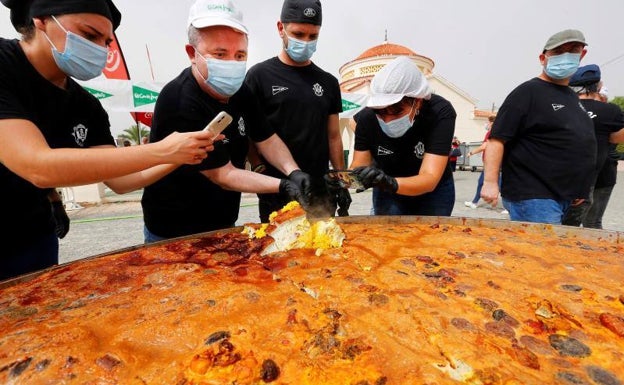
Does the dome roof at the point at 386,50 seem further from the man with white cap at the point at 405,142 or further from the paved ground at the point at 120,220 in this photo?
the man with white cap at the point at 405,142

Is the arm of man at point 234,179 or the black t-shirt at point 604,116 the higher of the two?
the black t-shirt at point 604,116

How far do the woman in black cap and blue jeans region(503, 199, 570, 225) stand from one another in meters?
2.56

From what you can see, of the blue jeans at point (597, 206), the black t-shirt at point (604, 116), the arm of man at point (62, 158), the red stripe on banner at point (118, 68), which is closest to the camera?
the arm of man at point (62, 158)

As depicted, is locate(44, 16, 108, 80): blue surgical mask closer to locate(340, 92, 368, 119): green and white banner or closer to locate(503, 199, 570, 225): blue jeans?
locate(503, 199, 570, 225): blue jeans

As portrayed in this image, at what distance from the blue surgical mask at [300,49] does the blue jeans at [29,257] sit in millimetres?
2156

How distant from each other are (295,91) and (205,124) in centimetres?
104

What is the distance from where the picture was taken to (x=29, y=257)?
178cm

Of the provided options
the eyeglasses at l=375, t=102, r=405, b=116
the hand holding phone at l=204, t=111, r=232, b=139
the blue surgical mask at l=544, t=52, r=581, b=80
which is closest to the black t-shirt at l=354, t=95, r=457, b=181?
the eyeglasses at l=375, t=102, r=405, b=116

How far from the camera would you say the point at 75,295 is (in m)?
1.40

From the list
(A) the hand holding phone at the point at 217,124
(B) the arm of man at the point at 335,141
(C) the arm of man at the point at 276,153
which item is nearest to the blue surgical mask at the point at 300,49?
(B) the arm of man at the point at 335,141


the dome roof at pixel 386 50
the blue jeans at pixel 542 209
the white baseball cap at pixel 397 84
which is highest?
the dome roof at pixel 386 50

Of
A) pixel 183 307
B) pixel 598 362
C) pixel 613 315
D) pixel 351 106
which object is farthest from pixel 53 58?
pixel 351 106

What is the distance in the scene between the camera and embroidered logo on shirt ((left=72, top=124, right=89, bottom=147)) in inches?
70.3

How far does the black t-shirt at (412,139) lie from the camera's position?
2531mm
